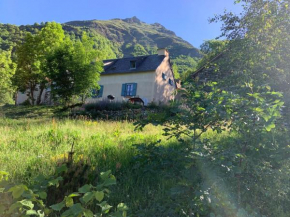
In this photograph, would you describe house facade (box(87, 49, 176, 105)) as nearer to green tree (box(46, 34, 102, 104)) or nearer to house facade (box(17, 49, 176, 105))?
house facade (box(17, 49, 176, 105))

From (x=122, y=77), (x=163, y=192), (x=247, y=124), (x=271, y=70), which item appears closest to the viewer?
(x=247, y=124)

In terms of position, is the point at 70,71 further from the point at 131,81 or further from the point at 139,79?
the point at 139,79

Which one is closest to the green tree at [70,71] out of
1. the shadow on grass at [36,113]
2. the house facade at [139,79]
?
the shadow on grass at [36,113]

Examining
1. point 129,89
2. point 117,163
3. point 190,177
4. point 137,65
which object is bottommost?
point 117,163

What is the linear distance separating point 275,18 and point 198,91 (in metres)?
3.46

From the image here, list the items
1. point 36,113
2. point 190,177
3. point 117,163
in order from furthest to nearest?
point 36,113, point 117,163, point 190,177

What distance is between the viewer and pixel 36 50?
22656mm

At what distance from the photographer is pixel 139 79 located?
23281 millimetres

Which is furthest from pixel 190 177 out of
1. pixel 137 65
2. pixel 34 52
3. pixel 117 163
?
pixel 34 52

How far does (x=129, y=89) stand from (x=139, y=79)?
5.33ft

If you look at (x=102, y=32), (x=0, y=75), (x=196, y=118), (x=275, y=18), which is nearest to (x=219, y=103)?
(x=196, y=118)

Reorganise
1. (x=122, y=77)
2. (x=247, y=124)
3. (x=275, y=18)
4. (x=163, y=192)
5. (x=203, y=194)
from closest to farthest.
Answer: (x=203, y=194) < (x=247, y=124) < (x=163, y=192) < (x=275, y=18) < (x=122, y=77)

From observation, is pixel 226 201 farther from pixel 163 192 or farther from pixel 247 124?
pixel 163 192

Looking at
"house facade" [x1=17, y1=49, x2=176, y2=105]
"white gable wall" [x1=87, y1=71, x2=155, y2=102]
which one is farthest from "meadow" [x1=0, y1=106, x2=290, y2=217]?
"white gable wall" [x1=87, y1=71, x2=155, y2=102]
